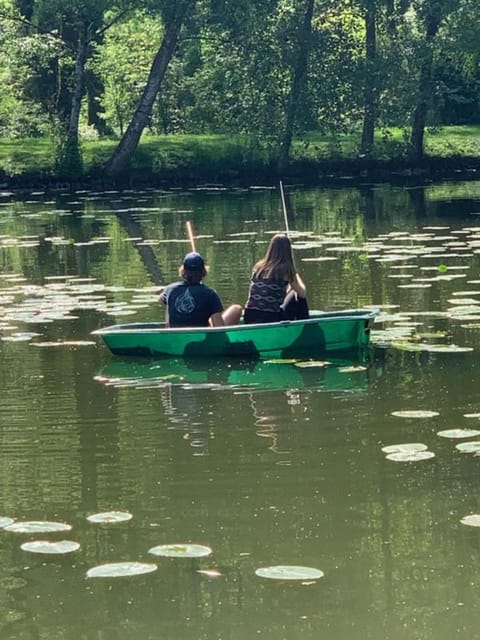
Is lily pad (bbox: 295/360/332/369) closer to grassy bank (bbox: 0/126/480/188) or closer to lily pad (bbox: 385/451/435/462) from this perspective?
lily pad (bbox: 385/451/435/462)

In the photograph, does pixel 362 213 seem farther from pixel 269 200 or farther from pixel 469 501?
pixel 469 501

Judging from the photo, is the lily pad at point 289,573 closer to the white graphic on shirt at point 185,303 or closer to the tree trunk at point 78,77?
the white graphic on shirt at point 185,303

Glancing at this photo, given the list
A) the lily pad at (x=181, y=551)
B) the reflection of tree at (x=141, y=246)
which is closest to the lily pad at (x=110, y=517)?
the lily pad at (x=181, y=551)

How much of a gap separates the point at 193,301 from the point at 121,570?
233 inches

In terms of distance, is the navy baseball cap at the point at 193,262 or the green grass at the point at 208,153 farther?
the green grass at the point at 208,153

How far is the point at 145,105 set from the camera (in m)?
40.8

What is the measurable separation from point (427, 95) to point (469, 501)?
36.8 metres

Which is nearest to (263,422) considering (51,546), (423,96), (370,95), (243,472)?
(243,472)

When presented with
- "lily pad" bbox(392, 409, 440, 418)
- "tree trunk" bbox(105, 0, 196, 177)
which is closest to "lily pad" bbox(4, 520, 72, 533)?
"lily pad" bbox(392, 409, 440, 418)

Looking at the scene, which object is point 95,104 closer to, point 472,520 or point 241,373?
point 241,373

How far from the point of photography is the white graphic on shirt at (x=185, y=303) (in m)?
12.4

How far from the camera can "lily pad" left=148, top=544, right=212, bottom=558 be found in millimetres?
6777

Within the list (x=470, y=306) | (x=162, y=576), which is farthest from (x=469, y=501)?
(x=470, y=306)

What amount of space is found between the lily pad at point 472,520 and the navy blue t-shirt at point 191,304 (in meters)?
5.42
